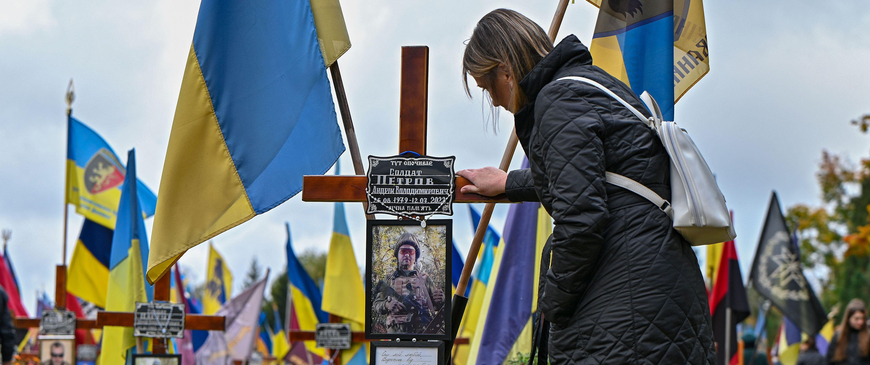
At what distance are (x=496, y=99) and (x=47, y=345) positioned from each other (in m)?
7.54

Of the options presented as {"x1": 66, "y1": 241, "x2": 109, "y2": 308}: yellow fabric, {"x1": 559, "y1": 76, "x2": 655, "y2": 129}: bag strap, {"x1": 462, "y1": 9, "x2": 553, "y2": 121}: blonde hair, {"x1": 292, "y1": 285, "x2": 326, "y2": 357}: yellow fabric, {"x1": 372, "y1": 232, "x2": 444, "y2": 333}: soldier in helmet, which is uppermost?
{"x1": 462, "y1": 9, "x2": 553, "y2": 121}: blonde hair

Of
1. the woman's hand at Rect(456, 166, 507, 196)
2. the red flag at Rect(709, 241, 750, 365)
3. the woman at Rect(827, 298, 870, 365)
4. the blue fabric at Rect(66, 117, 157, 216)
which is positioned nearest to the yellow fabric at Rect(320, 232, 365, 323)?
the blue fabric at Rect(66, 117, 157, 216)

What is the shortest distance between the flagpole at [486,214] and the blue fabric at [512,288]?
2.38 metres

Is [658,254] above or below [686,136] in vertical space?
below

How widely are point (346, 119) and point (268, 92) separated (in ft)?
1.27

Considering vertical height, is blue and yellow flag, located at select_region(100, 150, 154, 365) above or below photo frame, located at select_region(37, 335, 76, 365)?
above

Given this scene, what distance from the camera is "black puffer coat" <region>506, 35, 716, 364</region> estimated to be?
215 centimetres

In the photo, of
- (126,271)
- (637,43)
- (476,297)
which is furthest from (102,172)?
(637,43)

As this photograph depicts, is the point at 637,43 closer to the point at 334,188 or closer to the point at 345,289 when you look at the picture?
the point at 334,188

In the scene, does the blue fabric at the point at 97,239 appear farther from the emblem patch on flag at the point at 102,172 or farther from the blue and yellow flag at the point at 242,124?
the blue and yellow flag at the point at 242,124

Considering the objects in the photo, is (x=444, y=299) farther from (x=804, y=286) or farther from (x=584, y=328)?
(x=804, y=286)

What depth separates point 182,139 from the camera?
11.9 ft

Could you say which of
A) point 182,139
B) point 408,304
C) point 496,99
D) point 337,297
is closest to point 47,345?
point 337,297

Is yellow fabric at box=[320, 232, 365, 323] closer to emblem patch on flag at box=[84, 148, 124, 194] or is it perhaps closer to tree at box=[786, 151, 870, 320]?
emblem patch on flag at box=[84, 148, 124, 194]
